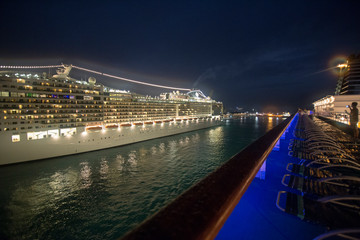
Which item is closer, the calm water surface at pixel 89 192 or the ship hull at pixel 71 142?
the calm water surface at pixel 89 192

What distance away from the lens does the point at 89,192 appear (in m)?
9.71

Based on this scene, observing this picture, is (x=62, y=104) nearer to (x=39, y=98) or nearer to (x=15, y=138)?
(x=39, y=98)

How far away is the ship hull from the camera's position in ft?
49.2

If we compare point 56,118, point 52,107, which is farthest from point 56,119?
point 52,107

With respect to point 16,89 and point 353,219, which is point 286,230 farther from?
point 16,89

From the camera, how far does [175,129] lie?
32969mm

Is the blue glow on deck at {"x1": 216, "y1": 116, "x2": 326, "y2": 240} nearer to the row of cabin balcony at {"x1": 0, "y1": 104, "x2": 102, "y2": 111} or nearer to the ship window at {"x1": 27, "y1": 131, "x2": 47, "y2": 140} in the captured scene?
the ship window at {"x1": 27, "y1": 131, "x2": 47, "y2": 140}

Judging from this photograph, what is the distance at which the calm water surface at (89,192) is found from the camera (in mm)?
6922

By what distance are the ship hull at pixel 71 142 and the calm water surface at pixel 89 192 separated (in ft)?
3.49

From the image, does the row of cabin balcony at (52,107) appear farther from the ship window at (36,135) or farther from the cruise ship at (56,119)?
the ship window at (36,135)

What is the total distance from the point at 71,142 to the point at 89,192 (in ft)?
36.7

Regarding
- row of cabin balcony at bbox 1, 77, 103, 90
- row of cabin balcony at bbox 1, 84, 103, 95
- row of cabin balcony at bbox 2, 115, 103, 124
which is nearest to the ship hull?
row of cabin balcony at bbox 2, 115, 103, 124

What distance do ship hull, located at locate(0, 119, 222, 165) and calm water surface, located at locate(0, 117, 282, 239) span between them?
3.49 ft

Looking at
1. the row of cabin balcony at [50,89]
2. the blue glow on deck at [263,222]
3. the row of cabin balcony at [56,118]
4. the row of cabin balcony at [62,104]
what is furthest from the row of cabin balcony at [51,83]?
the blue glow on deck at [263,222]
